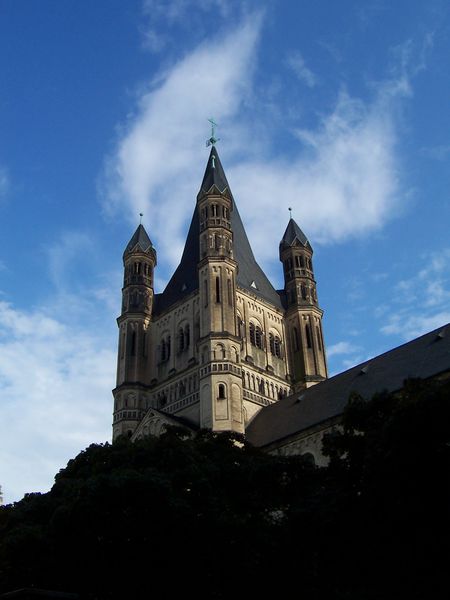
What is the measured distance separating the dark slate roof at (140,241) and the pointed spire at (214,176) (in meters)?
8.12

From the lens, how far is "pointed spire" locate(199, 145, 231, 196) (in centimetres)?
5381

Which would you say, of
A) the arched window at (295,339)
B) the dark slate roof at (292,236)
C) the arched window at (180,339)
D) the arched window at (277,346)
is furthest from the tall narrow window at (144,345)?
the dark slate roof at (292,236)

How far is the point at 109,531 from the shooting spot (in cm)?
2103

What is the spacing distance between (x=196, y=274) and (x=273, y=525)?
32.4 meters

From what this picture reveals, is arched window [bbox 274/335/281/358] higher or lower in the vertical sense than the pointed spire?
lower

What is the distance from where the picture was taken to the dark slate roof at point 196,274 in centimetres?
5338

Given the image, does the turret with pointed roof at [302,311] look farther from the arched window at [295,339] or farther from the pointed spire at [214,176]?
the pointed spire at [214,176]

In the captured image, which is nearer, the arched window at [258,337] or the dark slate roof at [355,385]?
the dark slate roof at [355,385]

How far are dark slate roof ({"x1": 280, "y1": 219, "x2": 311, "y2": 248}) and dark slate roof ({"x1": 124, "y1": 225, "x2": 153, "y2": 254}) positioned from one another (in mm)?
A: 12241

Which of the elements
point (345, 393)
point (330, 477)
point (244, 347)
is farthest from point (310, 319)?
point (330, 477)

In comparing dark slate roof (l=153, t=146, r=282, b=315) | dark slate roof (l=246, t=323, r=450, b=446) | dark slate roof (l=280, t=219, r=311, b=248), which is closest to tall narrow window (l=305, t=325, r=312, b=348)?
dark slate roof (l=153, t=146, r=282, b=315)

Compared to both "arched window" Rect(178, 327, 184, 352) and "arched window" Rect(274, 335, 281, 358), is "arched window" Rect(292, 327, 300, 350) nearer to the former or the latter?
"arched window" Rect(274, 335, 281, 358)

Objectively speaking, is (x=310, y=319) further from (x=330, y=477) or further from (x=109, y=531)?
(x=109, y=531)

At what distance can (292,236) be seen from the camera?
5888 cm
